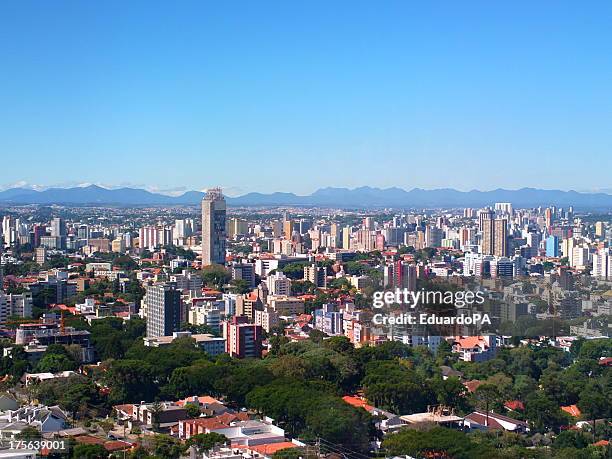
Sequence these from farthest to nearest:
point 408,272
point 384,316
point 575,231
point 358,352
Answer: point 575,231
point 408,272
point 384,316
point 358,352

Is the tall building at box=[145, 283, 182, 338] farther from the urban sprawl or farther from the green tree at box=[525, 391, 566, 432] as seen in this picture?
the green tree at box=[525, 391, 566, 432]

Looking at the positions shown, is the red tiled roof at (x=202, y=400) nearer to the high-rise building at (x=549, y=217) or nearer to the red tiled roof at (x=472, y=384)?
the red tiled roof at (x=472, y=384)

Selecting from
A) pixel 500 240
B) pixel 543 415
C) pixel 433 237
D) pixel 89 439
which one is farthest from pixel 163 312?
pixel 433 237

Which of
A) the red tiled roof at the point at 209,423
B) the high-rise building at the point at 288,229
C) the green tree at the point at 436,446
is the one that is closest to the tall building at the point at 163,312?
the red tiled roof at the point at 209,423

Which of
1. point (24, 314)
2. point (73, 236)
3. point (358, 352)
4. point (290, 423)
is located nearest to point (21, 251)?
point (73, 236)

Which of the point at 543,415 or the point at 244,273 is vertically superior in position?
the point at 244,273

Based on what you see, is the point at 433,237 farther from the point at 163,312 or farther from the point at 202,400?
the point at 202,400

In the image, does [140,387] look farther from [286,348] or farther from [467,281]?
[467,281]

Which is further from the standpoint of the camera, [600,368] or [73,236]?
[73,236]
